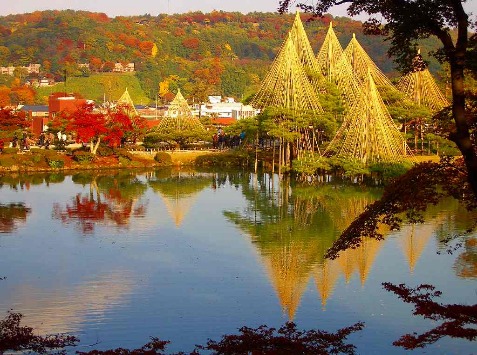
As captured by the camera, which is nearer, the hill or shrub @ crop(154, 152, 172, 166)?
shrub @ crop(154, 152, 172, 166)

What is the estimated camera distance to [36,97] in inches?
3374

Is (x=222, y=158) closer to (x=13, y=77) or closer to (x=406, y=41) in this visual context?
(x=406, y=41)

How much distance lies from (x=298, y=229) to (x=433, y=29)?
Result: 15.0 meters

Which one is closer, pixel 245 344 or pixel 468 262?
pixel 245 344

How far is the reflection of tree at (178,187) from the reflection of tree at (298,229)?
186 centimetres

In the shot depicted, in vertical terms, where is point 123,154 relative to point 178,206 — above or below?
above

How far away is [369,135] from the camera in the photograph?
1341 inches

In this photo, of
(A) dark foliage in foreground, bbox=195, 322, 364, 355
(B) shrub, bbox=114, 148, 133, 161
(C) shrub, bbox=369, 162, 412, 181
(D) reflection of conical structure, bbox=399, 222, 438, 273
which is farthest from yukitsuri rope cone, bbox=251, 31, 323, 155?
(A) dark foliage in foreground, bbox=195, 322, 364, 355

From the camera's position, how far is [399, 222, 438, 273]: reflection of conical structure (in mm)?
19203

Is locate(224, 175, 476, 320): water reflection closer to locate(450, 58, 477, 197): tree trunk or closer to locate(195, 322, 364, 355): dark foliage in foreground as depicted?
locate(195, 322, 364, 355): dark foliage in foreground

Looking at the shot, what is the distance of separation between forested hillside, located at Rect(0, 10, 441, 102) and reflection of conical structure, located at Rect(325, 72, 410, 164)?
175 ft

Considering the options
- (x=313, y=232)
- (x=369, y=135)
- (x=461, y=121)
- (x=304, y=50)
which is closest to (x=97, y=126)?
(x=304, y=50)

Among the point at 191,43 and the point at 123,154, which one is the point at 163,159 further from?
the point at 191,43

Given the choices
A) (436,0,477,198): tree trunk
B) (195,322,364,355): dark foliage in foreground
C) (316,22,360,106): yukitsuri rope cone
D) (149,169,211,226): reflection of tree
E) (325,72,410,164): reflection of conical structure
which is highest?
(316,22,360,106): yukitsuri rope cone
